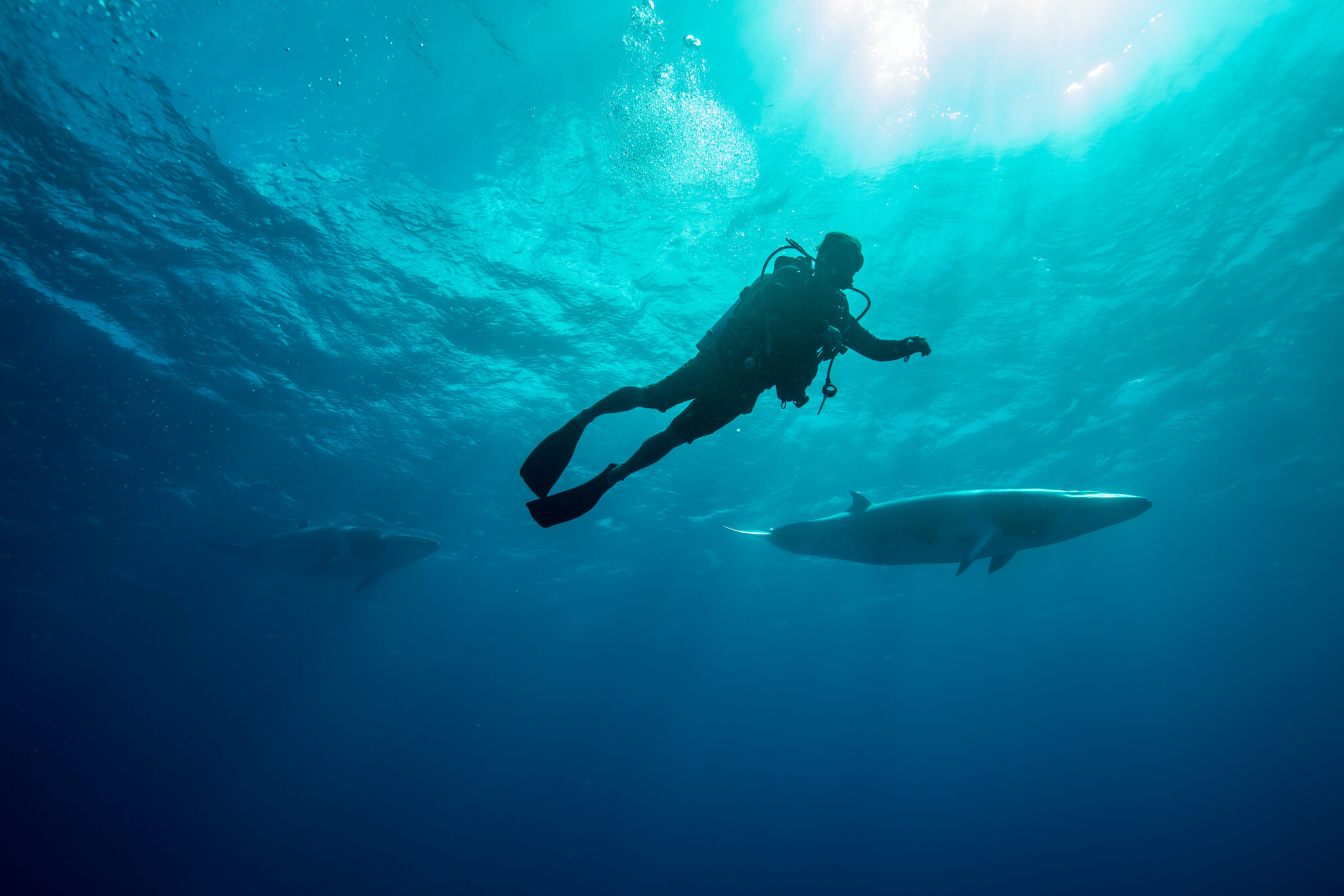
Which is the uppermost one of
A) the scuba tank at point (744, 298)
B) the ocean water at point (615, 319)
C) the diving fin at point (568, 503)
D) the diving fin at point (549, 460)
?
the ocean water at point (615, 319)

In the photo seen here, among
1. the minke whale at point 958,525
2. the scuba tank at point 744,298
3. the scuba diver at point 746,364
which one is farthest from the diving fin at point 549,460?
the minke whale at point 958,525

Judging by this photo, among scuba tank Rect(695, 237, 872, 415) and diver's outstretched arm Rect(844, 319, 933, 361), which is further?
diver's outstretched arm Rect(844, 319, 933, 361)

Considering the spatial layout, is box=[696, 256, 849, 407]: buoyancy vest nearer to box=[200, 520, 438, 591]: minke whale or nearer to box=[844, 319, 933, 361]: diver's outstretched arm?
box=[844, 319, 933, 361]: diver's outstretched arm

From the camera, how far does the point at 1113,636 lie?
3894 cm

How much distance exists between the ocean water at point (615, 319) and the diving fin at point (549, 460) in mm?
7268

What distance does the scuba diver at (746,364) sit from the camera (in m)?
3.93

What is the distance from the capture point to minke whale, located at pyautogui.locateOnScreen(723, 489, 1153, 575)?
22.0ft

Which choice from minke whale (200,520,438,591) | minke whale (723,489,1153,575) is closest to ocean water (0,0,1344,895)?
minke whale (200,520,438,591)

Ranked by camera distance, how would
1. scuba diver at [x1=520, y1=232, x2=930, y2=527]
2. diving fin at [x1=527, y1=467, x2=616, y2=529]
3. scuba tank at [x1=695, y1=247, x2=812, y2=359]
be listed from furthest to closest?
scuba tank at [x1=695, y1=247, x2=812, y2=359] → scuba diver at [x1=520, y1=232, x2=930, y2=527] → diving fin at [x1=527, y1=467, x2=616, y2=529]

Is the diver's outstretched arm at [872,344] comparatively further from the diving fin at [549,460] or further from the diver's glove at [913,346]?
the diving fin at [549,460]

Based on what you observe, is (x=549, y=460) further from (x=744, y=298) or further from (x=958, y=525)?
(x=958, y=525)

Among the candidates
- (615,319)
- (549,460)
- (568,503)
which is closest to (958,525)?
(568,503)

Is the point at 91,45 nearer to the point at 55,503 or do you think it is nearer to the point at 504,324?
the point at 504,324

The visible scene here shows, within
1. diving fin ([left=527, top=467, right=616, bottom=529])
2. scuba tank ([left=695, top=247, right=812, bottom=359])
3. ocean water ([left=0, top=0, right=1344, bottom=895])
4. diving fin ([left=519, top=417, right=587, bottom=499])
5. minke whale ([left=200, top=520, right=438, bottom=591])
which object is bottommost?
diving fin ([left=527, top=467, right=616, bottom=529])
